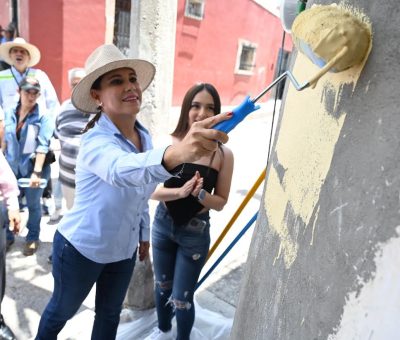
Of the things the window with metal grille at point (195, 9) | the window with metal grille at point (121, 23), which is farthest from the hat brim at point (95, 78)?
the window with metal grille at point (195, 9)

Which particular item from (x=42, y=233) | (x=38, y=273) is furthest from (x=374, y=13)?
(x=42, y=233)

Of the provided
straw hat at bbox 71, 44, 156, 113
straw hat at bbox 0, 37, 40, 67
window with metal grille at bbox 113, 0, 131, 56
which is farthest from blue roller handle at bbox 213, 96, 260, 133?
window with metal grille at bbox 113, 0, 131, 56

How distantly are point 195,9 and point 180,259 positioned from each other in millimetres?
8660

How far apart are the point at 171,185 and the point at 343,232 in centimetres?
135

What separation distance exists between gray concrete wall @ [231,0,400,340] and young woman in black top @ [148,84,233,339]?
0.94 m

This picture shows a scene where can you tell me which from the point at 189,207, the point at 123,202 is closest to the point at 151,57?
the point at 189,207

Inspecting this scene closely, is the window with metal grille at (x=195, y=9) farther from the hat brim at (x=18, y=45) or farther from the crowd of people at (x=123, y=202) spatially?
the crowd of people at (x=123, y=202)

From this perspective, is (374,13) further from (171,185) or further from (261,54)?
(261,54)

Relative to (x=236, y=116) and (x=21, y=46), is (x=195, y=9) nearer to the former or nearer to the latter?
(x=21, y=46)

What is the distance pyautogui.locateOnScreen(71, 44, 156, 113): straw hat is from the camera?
5.48 ft

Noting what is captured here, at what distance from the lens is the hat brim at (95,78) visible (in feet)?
5.51

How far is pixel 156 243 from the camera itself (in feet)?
7.10

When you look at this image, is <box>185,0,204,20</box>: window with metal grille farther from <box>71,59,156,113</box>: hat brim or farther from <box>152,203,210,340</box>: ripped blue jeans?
<box>152,203,210,340</box>: ripped blue jeans

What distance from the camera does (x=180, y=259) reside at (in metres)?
2.08
